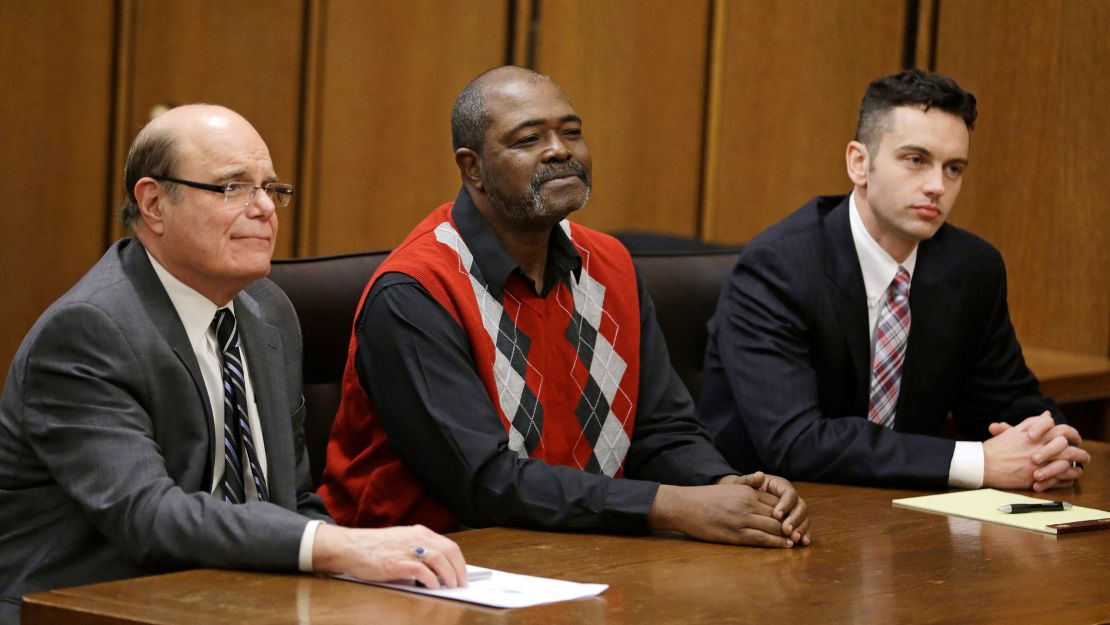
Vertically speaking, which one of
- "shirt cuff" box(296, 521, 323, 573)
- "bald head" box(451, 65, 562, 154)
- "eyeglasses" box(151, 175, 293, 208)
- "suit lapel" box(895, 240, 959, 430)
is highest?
"bald head" box(451, 65, 562, 154)

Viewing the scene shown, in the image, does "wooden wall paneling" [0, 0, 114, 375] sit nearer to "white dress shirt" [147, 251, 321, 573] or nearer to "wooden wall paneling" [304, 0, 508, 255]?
"wooden wall paneling" [304, 0, 508, 255]

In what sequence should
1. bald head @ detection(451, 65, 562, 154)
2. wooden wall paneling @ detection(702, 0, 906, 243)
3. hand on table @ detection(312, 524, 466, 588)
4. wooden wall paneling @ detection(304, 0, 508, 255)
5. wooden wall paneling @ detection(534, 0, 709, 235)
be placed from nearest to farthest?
hand on table @ detection(312, 524, 466, 588)
bald head @ detection(451, 65, 562, 154)
wooden wall paneling @ detection(304, 0, 508, 255)
wooden wall paneling @ detection(702, 0, 906, 243)
wooden wall paneling @ detection(534, 0, 709, 235)

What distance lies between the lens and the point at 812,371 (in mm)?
3035

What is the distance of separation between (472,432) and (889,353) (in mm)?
1136

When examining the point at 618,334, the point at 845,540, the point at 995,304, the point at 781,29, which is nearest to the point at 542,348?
the point at 618,334

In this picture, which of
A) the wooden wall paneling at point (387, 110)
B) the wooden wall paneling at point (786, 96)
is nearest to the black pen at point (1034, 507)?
the wooden wall paneling at point (786, 96)

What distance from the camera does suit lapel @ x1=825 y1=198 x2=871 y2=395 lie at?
3.11 meters

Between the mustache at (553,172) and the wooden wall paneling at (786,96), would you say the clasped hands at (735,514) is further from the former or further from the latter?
the wooden wall paneling at (786,96)

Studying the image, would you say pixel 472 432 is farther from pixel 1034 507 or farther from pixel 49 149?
pixel 49 149

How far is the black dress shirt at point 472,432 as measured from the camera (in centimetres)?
226

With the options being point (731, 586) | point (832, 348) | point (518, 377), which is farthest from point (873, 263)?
point (731, 586)

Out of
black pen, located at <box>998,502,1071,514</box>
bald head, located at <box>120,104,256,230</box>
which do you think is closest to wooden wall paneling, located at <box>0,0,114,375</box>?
bald head, located at <box>120,104,256,230</box>

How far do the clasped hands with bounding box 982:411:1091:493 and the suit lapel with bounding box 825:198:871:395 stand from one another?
39cm

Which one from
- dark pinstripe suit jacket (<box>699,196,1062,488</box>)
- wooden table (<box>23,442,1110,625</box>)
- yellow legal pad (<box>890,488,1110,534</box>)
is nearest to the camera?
wooden table (<box>23,442,1110,625</box>)
